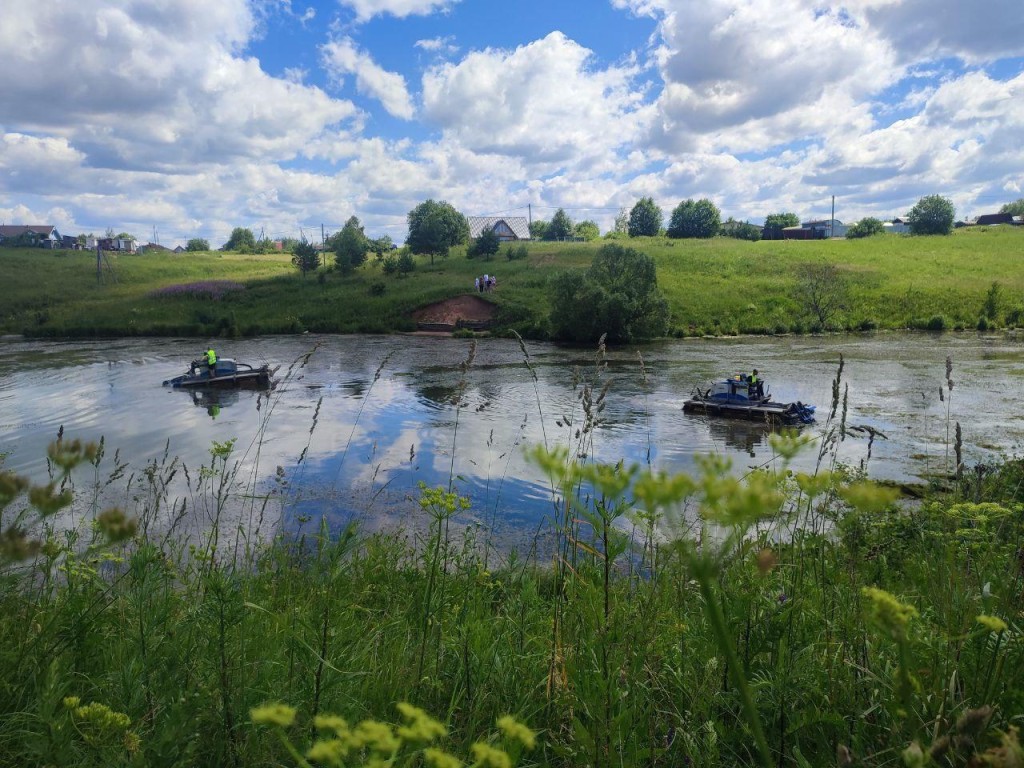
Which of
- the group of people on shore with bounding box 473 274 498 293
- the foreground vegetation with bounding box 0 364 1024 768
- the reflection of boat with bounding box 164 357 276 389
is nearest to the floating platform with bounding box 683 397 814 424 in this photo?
the foreground vegetation with bounding box 0 364 1024 768

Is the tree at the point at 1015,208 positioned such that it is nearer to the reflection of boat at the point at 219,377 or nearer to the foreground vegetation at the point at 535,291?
the foreground vegetation at the point at 535,291

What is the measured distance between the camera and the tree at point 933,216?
9488 centimetres

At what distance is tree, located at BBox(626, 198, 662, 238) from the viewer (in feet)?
376

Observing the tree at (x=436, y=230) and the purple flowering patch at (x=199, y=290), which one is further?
the tree at (x=436, y=230)

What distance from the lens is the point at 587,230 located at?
121250mm

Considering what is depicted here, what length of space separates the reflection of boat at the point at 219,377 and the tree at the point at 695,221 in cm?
9016

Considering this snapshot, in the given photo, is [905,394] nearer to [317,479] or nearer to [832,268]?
[317,479]

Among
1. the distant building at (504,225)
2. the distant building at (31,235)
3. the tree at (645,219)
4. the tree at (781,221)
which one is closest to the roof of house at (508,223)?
the distant building at (504,225)

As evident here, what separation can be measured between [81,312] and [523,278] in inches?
1451

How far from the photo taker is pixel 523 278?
61.9 meters

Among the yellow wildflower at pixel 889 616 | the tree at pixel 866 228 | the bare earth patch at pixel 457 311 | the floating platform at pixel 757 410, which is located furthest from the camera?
the tree at pixel 866 228

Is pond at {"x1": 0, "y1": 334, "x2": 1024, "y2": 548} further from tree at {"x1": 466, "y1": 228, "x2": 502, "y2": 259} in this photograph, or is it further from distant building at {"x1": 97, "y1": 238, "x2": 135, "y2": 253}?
distant building at {"x1": 97, "y1": 238, "x2": 135, "y2": 253}

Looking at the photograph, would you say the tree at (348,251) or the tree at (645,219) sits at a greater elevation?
the tree at (645,219)

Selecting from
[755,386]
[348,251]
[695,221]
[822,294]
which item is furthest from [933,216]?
[755,386]
